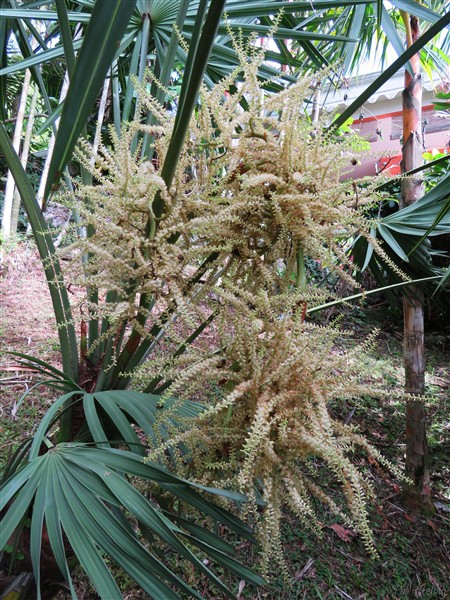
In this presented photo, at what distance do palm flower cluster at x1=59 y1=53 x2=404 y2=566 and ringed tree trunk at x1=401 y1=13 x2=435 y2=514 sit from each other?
1.31 meters

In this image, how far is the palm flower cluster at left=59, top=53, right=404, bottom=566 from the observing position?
0.61 metres

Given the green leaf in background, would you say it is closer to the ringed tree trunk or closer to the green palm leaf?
the green palm leaf

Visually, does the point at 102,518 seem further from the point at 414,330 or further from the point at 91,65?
the point at 414,330

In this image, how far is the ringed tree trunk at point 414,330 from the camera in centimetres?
189

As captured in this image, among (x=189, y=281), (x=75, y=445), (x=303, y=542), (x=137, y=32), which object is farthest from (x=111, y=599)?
(x=137, y=32)

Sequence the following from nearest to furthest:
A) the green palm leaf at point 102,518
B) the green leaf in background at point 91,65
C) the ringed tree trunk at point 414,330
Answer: the green leaf in background at point 91,65 → the green palm leaf at point 102,518 → the ringed tree trunk at point 414,330

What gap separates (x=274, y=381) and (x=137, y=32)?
1621 mm

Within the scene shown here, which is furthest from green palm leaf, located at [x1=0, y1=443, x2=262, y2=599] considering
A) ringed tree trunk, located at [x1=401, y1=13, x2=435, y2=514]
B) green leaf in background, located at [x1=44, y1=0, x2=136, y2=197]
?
ringed tree trunk, located at [x1=401, y1=13, x2=435, y2=514]

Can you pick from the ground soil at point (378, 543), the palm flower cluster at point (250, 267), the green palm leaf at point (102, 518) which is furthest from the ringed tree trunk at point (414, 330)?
the green palm leaf at point (102, 518)

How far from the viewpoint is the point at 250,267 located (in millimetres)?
762

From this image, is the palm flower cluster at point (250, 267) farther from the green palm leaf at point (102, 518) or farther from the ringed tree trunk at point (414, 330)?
the ringed tree trunk at point (414, 330)

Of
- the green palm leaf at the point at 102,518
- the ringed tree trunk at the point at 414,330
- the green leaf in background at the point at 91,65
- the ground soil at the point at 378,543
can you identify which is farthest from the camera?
the ringed tree trunk at the point at 414,330

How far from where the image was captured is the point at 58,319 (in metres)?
1.10

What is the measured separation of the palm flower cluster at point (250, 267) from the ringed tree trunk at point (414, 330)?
4.30ft
